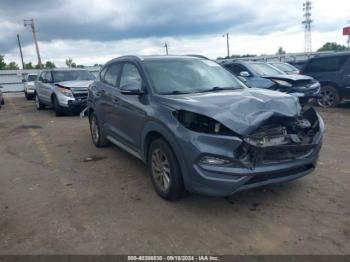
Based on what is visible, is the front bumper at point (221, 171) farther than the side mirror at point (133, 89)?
No

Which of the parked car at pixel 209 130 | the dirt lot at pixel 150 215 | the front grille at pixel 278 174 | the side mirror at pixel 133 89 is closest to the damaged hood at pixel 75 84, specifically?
the dirt lot at pixel 150 215

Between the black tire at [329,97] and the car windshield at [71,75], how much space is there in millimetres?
8525

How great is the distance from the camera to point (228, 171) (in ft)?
11.8

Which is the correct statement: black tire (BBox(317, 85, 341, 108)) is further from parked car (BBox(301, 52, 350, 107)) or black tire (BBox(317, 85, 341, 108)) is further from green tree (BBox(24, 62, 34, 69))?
green tree (BBox(24, 62, 34, 69))

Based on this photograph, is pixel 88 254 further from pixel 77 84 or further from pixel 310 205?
pixel 77 84

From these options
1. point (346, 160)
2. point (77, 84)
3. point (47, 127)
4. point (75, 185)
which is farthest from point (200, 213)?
point (77, 84)

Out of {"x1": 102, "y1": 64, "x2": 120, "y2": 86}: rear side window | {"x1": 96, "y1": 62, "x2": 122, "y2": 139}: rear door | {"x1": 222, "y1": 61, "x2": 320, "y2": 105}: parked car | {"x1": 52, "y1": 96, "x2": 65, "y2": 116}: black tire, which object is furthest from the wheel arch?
{"x1": 52, "y1": 96, "x2": 65, "y2": 116}: black tire

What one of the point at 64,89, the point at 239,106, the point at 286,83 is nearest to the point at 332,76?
the point at 286,83

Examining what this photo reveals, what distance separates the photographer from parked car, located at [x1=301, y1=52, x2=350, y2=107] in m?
11.3

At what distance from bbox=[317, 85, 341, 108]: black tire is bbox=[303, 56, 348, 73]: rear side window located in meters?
0.65

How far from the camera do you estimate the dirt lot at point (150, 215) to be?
3.39m

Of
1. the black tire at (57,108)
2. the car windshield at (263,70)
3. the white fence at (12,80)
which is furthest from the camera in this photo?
the white fence at (12,80)

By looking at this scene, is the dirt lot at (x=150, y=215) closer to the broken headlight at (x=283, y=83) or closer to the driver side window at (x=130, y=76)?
the driver side window at (x=130, y=76)

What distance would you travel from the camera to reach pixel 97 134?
7.25 m
